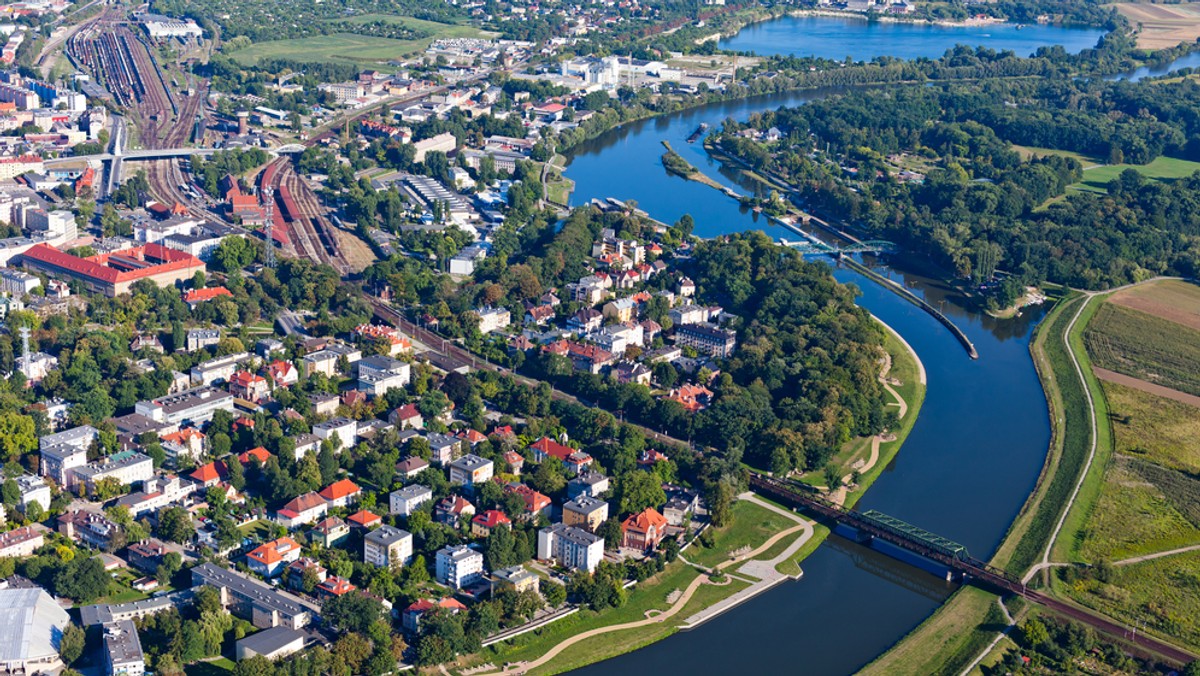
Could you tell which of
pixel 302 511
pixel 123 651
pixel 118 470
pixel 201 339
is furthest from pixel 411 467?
pixel 201 339

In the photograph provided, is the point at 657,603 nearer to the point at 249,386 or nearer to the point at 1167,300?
the point at 249,386

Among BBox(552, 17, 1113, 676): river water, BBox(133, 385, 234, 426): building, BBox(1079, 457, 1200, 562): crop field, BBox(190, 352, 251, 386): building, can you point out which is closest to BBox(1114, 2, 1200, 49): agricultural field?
BBox(552, 17, 1113, 676): river water

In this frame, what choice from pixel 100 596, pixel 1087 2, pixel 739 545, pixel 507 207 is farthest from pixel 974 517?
pixel 1087 2

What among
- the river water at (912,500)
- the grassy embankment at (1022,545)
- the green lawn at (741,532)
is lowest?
the river water at (912,500)

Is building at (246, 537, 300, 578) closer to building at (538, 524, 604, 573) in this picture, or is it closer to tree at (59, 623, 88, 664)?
tree at (59, 623, 88, 664)

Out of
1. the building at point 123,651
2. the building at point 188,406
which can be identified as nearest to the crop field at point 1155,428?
the building at point 188,406

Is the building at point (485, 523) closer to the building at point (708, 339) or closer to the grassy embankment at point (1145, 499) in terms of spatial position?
the grassy embankment at point (1145, 499)
